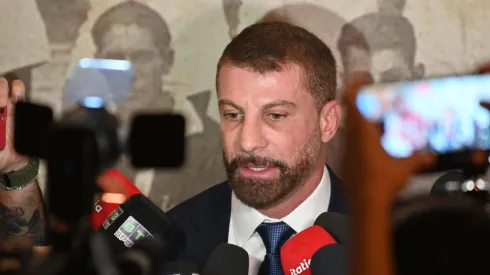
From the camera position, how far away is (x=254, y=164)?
1.50m

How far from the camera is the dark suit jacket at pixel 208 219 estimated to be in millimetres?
1604

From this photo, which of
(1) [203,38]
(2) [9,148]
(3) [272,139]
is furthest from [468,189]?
(2) [9,148]

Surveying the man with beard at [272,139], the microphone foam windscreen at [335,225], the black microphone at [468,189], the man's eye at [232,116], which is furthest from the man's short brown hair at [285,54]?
the black microphone at [468,189]

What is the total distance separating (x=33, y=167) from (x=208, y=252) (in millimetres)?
502

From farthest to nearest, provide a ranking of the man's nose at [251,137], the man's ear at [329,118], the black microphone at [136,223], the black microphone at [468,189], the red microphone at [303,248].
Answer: the man's ear at [329,118] < the man's nose at [251,137] < the black microphone at [136,223] < the red microphone at [303,248] < the black microphone at [468,189]

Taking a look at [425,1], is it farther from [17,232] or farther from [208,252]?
[17,232]

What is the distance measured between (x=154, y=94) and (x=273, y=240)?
55 cm

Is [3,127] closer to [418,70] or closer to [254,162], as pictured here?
[254,162]

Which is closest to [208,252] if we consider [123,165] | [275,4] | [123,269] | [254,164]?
[254,164]

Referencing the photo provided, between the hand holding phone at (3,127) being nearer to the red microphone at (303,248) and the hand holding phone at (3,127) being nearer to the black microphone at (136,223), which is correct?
the black microphone at (136,223)

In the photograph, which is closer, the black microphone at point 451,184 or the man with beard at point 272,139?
the black microphone at point 451,184

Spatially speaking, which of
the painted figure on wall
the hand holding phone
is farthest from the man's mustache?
the hand holding phone

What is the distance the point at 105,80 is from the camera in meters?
1.70

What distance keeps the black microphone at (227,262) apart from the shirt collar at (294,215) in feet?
0.84
